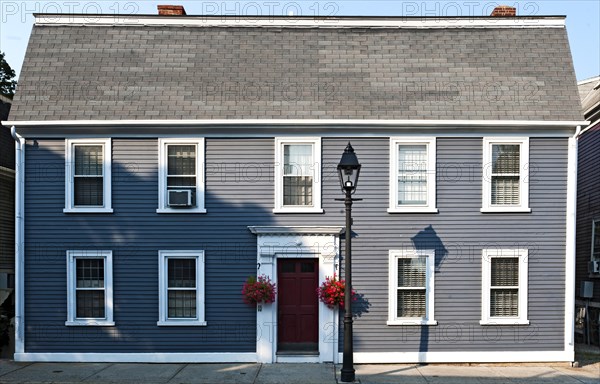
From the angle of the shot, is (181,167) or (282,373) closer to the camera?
(282,373)

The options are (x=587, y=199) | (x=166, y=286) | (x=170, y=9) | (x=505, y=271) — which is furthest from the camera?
(x=587, y=199)

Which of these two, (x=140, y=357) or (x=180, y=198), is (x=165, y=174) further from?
(x=140, y=357)

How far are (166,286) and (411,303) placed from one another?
566 cm

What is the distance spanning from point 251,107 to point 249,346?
18.1ft

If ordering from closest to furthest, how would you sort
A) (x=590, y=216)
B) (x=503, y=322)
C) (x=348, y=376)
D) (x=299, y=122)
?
(x=348, y=376)
(x=299, y=122)
(x=503, y=322)
(x=590, y=216)

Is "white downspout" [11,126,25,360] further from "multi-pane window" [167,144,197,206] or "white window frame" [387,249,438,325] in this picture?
"white window frame" [387,249,438,325]

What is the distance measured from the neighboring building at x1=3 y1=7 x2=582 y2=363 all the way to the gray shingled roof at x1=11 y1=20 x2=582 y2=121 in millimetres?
93

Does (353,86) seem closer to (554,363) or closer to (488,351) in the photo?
(488,351)

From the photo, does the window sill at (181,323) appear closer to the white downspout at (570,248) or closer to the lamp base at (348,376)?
the lamp base at (348,376)

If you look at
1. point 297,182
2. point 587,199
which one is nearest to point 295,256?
Answer: point 297,182

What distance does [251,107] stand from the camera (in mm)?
13656

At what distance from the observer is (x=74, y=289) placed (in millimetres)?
13578

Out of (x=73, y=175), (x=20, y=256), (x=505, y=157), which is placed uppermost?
(x=505, y=157)

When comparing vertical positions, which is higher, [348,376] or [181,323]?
[181,323]
